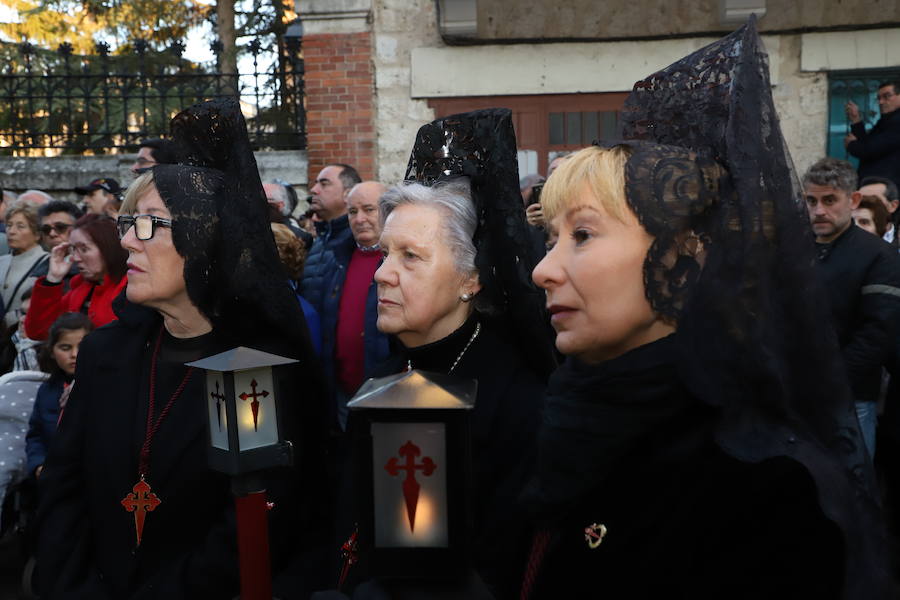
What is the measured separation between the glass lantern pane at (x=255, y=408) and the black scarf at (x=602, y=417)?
693mm

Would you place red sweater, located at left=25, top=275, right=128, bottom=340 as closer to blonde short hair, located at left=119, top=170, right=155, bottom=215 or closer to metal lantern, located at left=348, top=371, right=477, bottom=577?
blonde short hair, located at left=119, top=170, right=155, bottom=215

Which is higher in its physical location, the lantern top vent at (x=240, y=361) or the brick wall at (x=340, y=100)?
the brick wall at (x=340, y=100)

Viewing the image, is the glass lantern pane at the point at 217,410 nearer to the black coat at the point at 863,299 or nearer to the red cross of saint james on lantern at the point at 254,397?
the red cross of saint james on lantern at the point at 254,397

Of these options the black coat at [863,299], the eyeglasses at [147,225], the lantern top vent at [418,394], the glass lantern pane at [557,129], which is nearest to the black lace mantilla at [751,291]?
the lantern top vent at [418,394]

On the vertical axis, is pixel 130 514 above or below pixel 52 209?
below

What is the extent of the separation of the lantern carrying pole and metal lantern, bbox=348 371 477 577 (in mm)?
498

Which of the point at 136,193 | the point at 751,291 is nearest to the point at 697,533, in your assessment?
the point at 751,291

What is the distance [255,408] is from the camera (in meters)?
2.12

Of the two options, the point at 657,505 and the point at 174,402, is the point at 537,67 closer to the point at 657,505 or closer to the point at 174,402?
the point at 174,402

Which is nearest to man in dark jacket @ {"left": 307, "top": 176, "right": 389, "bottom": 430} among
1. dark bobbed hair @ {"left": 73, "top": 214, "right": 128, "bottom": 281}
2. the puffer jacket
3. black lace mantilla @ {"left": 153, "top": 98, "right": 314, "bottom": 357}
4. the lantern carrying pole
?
the puffer jacket

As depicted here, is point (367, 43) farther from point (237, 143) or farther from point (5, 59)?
point (237, 143)

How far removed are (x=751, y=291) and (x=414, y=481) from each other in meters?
0.69

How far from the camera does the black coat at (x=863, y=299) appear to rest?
456 centimetres

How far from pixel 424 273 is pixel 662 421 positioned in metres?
1.16
